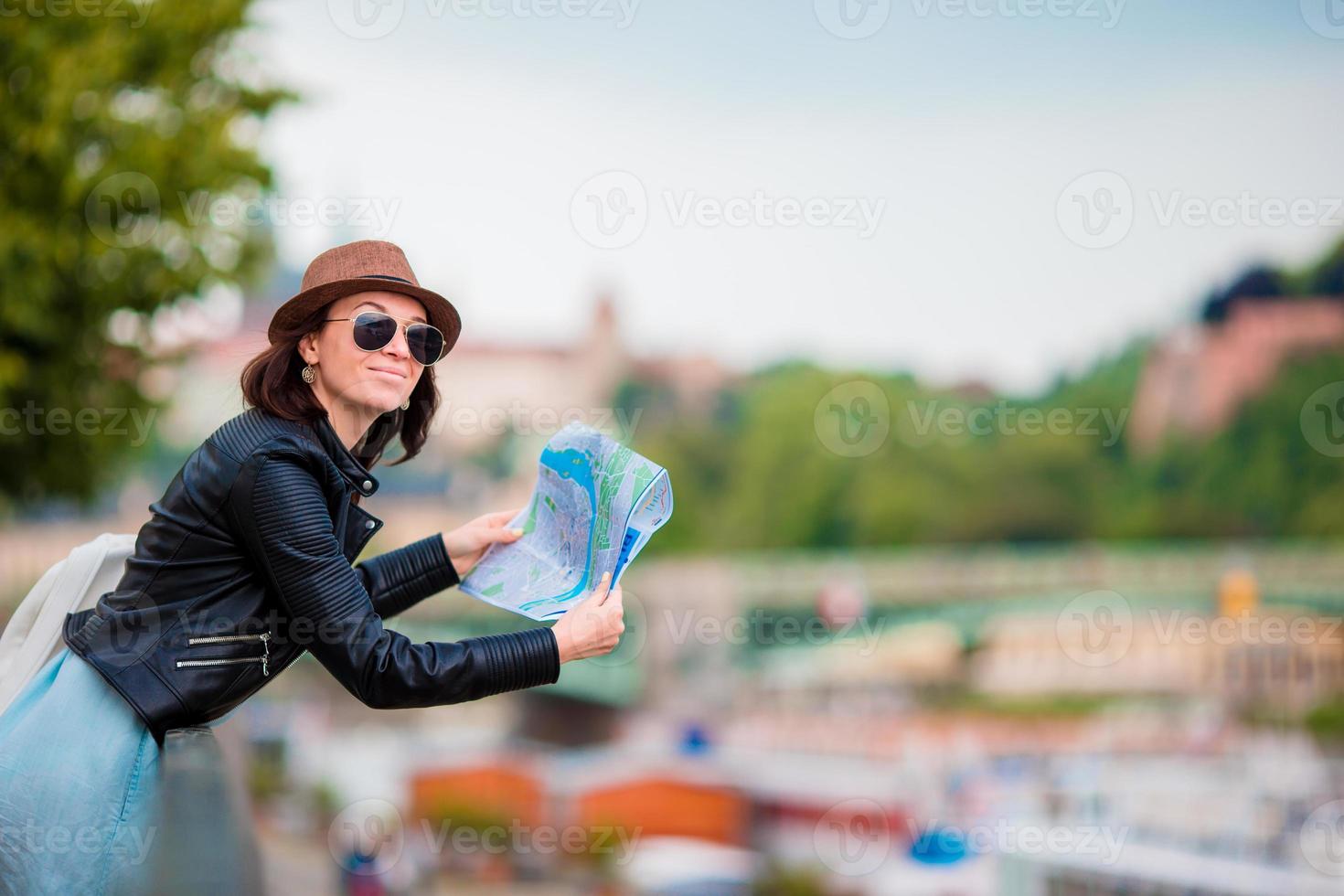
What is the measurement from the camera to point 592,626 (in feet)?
6.63

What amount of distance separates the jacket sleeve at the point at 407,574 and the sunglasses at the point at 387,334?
0.42 metres

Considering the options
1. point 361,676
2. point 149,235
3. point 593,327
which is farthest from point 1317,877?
point 593,327

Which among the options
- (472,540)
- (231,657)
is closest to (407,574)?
(472,540)

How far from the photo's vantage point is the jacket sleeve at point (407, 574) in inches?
Answer: 98.2

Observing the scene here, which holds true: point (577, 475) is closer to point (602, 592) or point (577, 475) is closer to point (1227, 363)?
point (602, 592)

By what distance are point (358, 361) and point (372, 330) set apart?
6cm

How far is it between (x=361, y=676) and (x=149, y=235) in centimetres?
624

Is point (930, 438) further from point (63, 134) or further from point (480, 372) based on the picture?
point (63, 134)

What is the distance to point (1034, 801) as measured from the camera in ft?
124

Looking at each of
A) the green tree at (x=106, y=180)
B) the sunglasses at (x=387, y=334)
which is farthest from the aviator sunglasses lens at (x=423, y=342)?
the green tree at (x=106, y=180)

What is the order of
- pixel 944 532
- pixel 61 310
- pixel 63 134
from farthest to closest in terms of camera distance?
pixel 944 532, pixel 61 310, pixel 63 134

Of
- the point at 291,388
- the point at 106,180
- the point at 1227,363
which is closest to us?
the point at 291,388

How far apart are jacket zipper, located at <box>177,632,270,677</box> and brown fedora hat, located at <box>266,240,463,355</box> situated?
1.64 ft

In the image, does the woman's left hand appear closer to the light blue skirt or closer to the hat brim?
the hat brim
